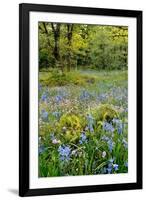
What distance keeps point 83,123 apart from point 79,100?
12 centimetres

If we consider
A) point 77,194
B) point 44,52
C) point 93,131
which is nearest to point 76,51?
point 44,52

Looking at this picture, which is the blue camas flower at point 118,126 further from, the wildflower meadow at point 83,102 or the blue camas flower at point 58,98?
the blue camas flower at point 58,98

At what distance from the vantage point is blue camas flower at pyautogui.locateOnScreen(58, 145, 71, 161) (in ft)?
10.9

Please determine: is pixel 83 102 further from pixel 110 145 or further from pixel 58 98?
pixel 110 145

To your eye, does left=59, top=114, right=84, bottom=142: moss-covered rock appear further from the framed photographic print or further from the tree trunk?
the tree trunk

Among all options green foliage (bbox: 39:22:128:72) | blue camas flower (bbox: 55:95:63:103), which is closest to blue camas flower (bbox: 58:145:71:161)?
blue camas flower (bbox: 55:95:63:103)

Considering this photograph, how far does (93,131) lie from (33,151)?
0.35 meters

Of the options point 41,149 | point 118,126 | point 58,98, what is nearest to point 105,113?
point 118,126

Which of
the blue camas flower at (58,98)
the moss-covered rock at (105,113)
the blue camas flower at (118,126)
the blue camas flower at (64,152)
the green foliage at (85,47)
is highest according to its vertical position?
the green foliage at (85,47)

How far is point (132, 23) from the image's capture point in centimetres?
350

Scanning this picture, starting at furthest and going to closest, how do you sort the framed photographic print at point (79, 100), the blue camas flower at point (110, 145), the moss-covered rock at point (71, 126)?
the blue camas flower at point (110, 145) < the moss-covered rock at point (71, 126) < the framed photographic print at point (79, 100)

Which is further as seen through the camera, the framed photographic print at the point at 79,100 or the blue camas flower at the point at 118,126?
the blue camas flower at the point at 118,126

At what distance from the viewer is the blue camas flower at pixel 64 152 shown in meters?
3.33

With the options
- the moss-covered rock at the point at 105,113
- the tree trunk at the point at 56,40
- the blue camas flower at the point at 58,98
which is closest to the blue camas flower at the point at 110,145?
the moss-covered rock at the point at 105,113
